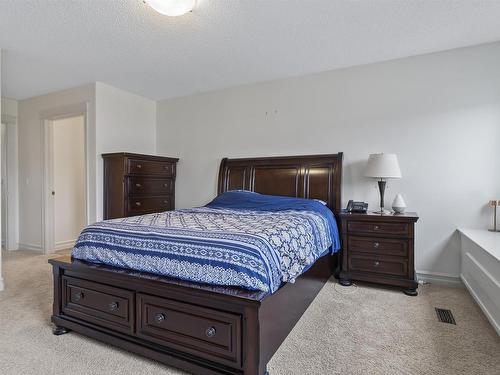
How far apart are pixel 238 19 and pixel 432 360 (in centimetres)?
278

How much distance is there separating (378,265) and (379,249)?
0.52 feet

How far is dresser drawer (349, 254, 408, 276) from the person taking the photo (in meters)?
2.78

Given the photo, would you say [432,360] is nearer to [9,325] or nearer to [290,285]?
[290,285]

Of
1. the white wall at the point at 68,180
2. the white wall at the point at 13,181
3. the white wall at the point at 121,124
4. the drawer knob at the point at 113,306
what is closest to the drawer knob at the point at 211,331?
the drawer knob at the point at 113,306

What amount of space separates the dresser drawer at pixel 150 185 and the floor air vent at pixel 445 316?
349cm

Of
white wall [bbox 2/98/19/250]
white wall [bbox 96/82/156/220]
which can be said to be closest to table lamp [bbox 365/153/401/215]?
white wall [bbox 96/82/156/220]

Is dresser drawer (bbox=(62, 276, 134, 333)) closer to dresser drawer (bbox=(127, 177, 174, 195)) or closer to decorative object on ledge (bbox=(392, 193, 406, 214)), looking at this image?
dresser drawer (bbox=(127, 177, 174, 195))

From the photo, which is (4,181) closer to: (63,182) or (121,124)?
(63,182)

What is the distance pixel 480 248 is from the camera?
7.36 feet

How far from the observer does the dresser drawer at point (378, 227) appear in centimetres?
279

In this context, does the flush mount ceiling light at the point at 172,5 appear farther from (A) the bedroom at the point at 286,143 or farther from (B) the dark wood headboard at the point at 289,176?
(B) the dark wood headboard at the point at 289,176

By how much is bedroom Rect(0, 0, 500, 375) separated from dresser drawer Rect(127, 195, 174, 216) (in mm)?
43

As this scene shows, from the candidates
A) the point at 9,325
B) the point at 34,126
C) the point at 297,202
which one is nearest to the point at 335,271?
the point at 297,202

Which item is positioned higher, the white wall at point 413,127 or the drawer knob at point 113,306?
the white wall at point 413,127
